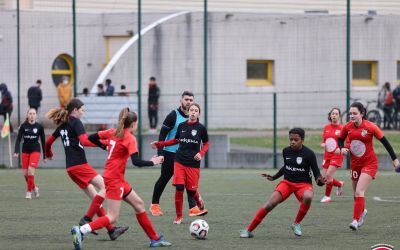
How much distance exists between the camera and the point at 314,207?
17047 mm

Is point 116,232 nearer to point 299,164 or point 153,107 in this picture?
point 299,164

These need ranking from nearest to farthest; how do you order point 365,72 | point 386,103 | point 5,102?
1. point 5,102
2. point 386,103
3. point 365,72

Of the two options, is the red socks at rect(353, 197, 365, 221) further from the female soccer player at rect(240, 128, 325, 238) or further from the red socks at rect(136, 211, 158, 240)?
the red socks at rect(136, 211, 158, 240)

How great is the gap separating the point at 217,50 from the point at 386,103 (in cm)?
639

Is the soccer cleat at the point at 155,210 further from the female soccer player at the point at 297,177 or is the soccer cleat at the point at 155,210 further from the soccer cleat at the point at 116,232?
the soccer cleat at the point at 116,232

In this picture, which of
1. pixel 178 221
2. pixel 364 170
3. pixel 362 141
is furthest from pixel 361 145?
pixel 178 221

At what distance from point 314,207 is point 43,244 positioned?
6394 millimetres

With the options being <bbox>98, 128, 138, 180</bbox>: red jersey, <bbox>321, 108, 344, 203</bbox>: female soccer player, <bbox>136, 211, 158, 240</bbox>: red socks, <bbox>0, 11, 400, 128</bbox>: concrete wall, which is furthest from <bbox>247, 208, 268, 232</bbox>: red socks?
<bbox>0, 11, 400, 128</bbox>: concrete wall

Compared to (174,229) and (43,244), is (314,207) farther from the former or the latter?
(43,244)

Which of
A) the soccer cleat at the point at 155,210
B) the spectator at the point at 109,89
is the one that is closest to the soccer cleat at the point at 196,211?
the soccer cleat at the point at 155,210

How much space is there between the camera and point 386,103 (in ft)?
99.5

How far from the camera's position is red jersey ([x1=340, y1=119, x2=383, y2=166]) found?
14273 mm

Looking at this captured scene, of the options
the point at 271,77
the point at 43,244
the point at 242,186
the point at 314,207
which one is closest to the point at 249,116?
the point at 271,77

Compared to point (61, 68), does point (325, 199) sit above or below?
below
